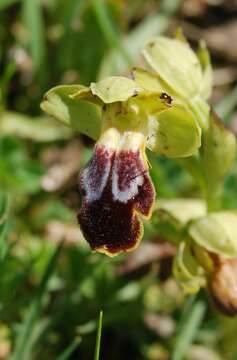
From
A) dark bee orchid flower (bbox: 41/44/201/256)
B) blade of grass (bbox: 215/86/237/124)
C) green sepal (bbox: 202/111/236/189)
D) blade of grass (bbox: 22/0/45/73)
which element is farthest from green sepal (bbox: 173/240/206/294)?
blade of grass (bbox: 22/0/45/73)

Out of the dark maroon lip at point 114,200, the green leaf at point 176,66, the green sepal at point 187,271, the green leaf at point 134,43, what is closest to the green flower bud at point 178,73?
the green leaf at point 176,66

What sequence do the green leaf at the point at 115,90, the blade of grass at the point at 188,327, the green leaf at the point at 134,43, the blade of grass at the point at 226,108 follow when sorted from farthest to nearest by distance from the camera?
the green leaf at the point at 134,43, the blade of grass at the point at 226,108, the blade of grass at the point at 188,327, the green leaf at the point at 115,90

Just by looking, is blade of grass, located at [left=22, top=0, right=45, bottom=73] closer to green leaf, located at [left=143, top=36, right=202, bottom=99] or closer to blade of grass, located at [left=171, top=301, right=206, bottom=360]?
green leaf, located at [left=143, top=36, right=202, bottom=99]

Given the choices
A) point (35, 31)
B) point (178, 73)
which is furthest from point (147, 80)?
point (35, 31)

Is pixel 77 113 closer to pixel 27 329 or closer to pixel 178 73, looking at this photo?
pixel 178 73

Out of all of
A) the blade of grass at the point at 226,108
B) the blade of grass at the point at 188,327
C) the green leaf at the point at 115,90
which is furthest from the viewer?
the blade of grass at the point at 226,108

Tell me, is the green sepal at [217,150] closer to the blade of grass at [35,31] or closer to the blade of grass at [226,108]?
the blade of grass at [226,108]
